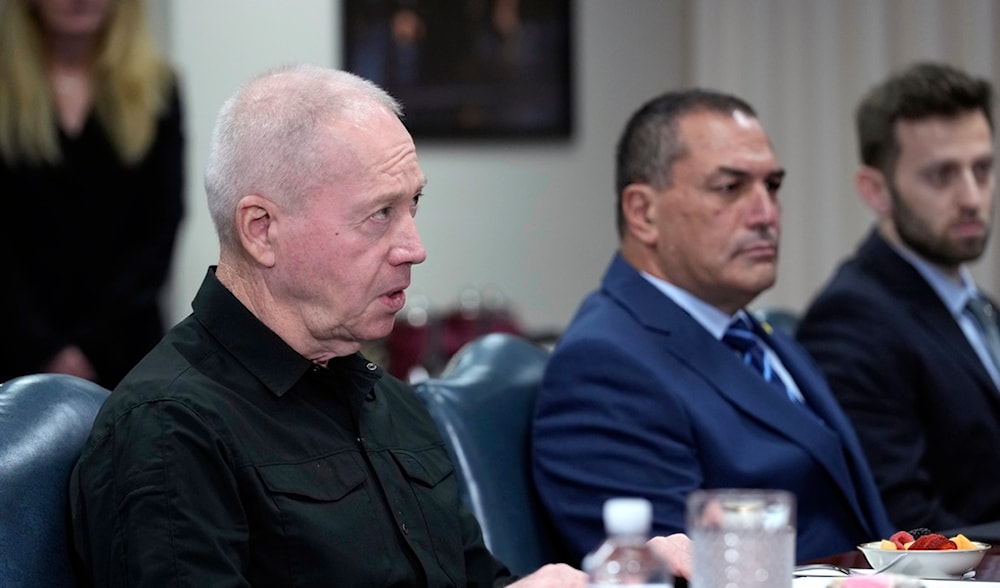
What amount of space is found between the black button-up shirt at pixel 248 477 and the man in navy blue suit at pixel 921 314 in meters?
1.35

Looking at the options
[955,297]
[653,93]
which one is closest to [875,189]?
[955,297]

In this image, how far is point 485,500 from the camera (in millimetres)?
2287

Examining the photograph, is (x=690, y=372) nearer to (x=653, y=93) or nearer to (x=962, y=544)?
(x=962, y=544)

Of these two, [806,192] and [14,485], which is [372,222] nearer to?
[14,485]

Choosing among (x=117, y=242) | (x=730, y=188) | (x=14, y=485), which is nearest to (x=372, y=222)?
(x=14, y=485)

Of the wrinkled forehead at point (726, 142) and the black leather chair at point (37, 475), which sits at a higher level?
the wrinkled forehead at point (726, 142)

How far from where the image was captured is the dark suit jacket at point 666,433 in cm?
233

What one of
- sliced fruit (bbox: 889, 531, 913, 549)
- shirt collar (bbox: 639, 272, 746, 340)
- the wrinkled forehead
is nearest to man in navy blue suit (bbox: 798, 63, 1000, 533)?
shirt collar (bbox: 639, 272, 746, 340)

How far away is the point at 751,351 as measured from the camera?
8.77 feet

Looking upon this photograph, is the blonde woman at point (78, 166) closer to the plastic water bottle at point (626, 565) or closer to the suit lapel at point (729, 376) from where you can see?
the suit lapel at point (729, 376)

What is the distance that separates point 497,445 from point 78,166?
1565mm

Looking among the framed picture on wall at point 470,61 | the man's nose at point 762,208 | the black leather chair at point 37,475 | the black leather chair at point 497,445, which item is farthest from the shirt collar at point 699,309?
the framed picture on wall at point 470,61

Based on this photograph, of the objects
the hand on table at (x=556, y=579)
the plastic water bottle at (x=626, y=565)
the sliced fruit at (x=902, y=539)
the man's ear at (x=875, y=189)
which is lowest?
the sliced fruit at (x=902, y=539)

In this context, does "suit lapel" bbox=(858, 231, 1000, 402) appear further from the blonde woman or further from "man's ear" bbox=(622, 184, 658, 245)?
the blonde woman
